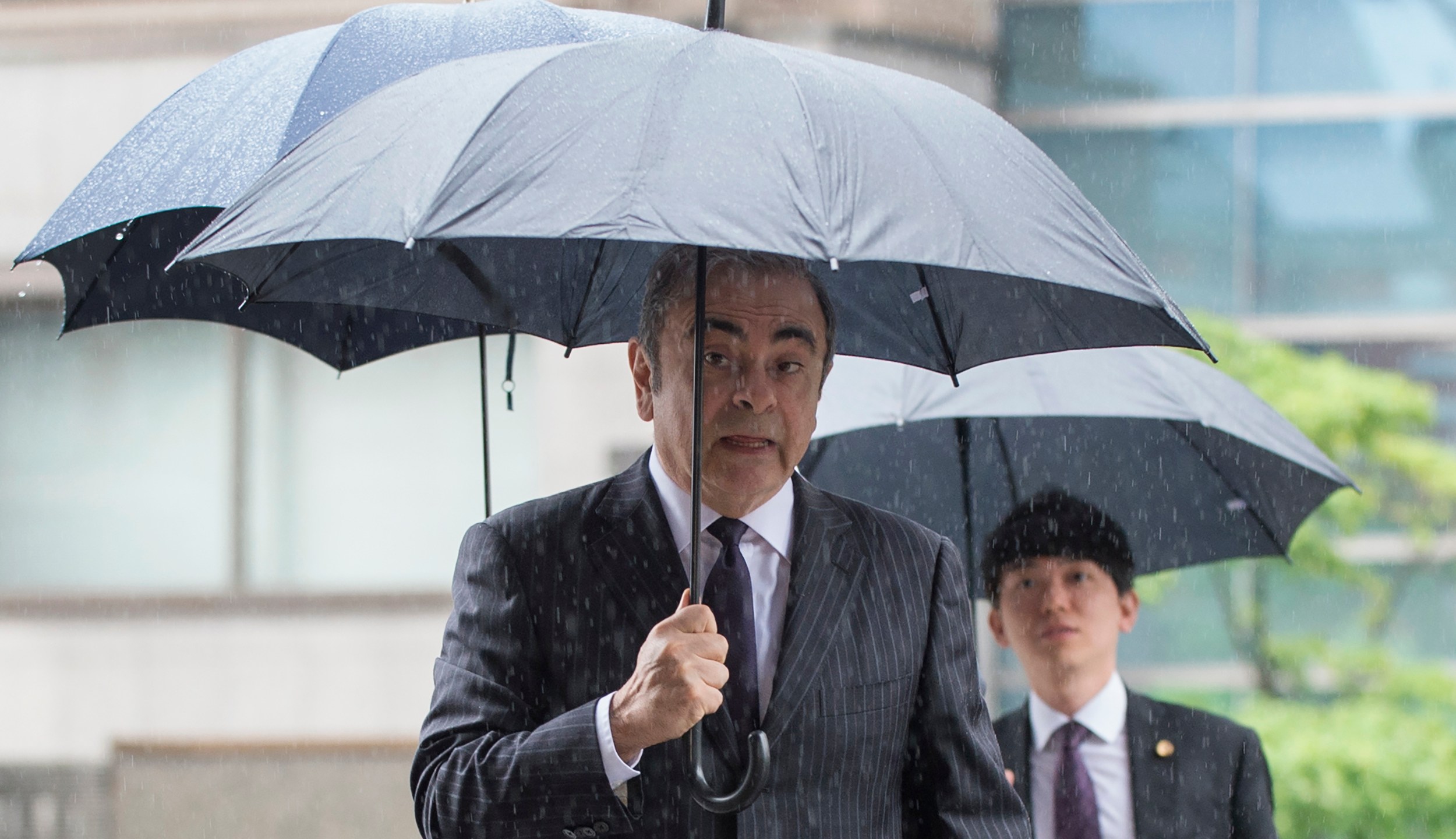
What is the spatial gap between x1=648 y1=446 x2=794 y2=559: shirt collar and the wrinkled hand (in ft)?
1.20

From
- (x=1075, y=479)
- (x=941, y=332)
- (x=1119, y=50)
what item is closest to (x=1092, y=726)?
(x=1075, y=479)

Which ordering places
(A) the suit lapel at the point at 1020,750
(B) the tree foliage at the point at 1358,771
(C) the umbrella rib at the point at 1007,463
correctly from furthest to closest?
(B) the tree foliage at the point at 1358,771 < (C) the umbrella rib at the point at 1007,463 < (A) the suit lapel at the point at 1020,750

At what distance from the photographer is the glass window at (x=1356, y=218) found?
11203 millimetres

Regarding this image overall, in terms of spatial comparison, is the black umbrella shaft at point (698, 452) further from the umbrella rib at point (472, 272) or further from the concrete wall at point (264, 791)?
the concrete wall at point (264, 791)

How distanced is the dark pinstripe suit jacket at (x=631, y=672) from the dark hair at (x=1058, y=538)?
133 centimetres

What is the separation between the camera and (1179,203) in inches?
443

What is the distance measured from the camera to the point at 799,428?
2697mm

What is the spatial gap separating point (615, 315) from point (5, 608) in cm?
915

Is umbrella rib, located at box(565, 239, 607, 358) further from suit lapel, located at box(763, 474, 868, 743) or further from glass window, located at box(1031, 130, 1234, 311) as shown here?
glass window, located at box(1031, 130, 1234, 311)

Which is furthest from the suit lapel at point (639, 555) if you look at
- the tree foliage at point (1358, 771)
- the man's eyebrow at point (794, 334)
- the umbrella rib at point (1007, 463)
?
the tree foliage at point (1358, 771)

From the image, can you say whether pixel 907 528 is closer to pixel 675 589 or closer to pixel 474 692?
pixel 675 589

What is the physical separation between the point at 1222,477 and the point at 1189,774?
81 centimetres

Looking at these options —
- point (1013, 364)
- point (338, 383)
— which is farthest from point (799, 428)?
point (338, 383)

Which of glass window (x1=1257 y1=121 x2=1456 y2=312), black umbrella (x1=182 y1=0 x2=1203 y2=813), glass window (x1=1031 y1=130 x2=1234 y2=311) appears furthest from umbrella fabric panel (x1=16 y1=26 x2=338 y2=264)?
glass window (x1=1257 y1=121 x2=1456 y2=312)
